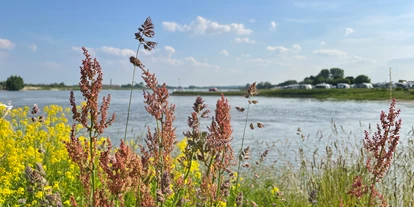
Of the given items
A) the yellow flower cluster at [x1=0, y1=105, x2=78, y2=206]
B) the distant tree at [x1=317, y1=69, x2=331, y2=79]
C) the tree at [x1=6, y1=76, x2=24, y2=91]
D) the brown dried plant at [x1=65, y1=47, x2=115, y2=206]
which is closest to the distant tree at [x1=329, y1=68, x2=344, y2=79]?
the distant tree at [x1=317, y1=69, x2=331, y2=79]

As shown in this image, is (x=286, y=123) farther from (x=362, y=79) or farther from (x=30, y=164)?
(x=362, y=79)

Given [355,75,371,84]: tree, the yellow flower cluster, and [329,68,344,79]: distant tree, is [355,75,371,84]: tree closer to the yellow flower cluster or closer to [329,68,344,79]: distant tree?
[329,68,344,79]: distant tree

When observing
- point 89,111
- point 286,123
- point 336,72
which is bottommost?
point 286,123

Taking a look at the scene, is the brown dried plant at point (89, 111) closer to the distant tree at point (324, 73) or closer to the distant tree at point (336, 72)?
the distant tree at point (324, 73)

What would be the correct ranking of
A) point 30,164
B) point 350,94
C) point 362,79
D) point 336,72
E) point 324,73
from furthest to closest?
point 336,72 < point 324,73 < point 362,79 < point 350,94 < point 30,164

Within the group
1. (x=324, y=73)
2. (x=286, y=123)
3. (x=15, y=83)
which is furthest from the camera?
(x=324, y=73)

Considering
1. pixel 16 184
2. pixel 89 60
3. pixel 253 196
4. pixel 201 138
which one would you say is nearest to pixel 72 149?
pixel 89 60

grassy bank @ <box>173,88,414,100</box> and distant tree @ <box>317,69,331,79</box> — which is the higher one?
distant tree @ <box>317,69,331,79</box>

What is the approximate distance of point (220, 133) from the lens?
212cm

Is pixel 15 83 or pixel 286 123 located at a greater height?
pixel 15 83

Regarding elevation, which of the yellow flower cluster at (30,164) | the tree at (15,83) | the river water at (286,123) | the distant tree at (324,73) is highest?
the distant tree at (324,73)

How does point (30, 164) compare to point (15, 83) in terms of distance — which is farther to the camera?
point (15, 83)

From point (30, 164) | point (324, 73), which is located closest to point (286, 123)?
point (30, 164)

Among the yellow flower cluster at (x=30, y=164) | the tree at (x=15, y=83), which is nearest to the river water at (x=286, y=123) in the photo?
the yellow flower cluster at (x=30, y=164)
